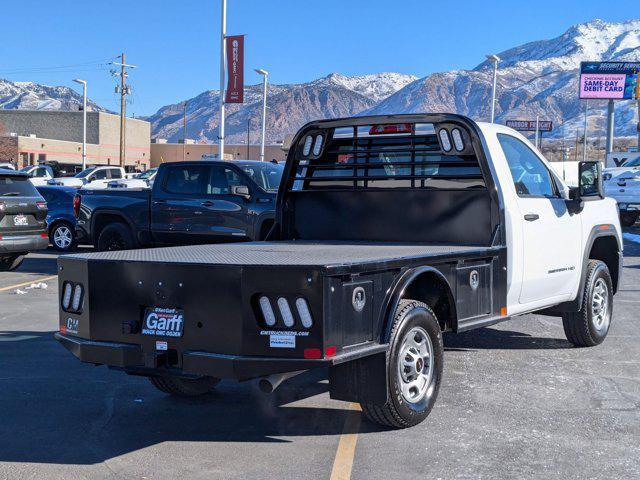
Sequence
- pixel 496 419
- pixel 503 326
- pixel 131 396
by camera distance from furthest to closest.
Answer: pixel 503 326, pixel 131 396, pixel 496 419

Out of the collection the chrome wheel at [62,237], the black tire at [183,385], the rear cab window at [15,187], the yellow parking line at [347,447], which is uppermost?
the rear cab window at [15,187]

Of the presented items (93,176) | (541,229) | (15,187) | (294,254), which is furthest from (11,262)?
(93,176)

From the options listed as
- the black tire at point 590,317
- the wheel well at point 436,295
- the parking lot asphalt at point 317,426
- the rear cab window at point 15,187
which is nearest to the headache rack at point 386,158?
the wheel well at point 436,295

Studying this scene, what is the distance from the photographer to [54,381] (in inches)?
290

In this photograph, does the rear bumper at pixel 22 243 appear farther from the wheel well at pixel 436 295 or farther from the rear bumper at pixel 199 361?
the wheel well at pixel 436 295

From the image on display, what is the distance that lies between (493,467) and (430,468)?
1.22 feet

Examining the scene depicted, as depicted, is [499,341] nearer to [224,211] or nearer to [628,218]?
[224,211]

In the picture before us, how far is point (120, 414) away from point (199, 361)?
1408 millimetres

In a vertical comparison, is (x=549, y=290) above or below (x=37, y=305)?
above

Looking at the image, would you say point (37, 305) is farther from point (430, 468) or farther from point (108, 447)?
point (430, 468)

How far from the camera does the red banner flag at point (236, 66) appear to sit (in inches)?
1241

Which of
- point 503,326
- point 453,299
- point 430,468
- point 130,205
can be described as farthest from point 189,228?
point 430,468

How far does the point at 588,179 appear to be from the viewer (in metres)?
8.26

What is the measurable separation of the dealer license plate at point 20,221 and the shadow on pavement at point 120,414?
7.15 m
